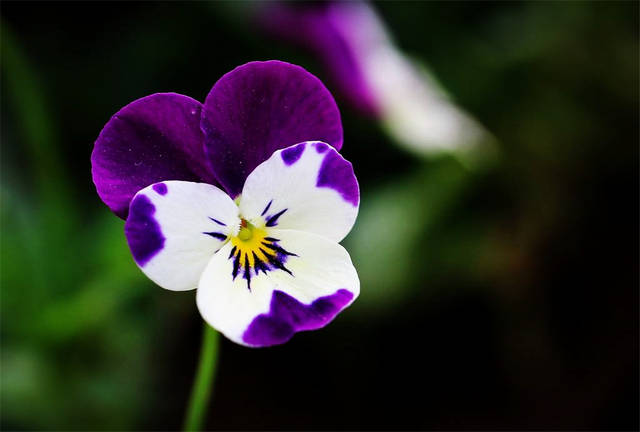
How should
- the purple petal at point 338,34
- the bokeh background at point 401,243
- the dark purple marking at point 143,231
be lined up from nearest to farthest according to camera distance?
1. the dark purple marking at point 143,231
2. the bokeh background at point 401,243
3. the purple petal at point 338,34

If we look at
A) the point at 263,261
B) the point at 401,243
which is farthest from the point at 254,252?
the point at 401,243

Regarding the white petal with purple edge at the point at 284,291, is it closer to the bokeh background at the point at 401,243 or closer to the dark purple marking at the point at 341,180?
the dark purple marking at the point at 341,180

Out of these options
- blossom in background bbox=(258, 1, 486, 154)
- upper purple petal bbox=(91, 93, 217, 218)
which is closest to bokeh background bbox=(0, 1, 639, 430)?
blossom in background bbox=(258, 1, 486, 154)

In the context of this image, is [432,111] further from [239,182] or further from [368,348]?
[239,182]

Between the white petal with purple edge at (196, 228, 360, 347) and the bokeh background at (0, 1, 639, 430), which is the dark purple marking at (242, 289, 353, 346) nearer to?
the white petal with purple edge at (196, 228, 360, 347)

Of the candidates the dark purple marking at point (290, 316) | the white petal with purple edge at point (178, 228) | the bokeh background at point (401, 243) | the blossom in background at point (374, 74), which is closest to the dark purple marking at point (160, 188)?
the white petal with purple edge at point (178, 228)

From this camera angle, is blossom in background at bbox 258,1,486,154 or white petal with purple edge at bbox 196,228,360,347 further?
blossom in background at bbox 258,1,486,154
